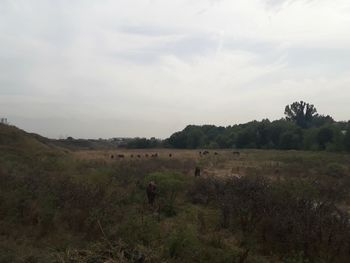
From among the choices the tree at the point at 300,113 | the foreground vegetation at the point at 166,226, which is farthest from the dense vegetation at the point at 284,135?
the foreground vegetation at the point at 166,226

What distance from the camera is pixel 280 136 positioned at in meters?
55.4

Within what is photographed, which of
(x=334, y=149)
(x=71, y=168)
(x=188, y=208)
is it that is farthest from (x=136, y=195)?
(x=334, y=149)

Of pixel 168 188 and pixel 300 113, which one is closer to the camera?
pixel 168 188

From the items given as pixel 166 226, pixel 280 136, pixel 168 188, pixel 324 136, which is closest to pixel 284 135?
pixel 280 136

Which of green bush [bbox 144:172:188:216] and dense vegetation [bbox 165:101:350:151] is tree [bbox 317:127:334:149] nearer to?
dense vegetation [bbox 165:101:350:151]

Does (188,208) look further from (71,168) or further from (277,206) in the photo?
(71,168)

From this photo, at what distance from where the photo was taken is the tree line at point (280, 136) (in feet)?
151

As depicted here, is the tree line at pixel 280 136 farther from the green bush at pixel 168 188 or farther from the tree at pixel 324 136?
the green bush at pixel 168 188

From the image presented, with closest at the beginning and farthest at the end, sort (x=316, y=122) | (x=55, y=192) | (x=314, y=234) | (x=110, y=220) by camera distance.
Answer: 1. (x=314, y=234)
2. (x=110, y=220)
3. (x=55, y=192)
4. (x=316, y=122)

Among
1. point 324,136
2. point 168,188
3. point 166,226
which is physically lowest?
point 166,226

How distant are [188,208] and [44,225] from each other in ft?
12.7

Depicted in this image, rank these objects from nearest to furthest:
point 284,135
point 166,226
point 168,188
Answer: point 166,226 → point 168,188 → point 284,135

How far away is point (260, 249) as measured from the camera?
23.9ft

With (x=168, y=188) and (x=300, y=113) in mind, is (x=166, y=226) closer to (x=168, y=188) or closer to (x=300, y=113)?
(x=168, y=188)
